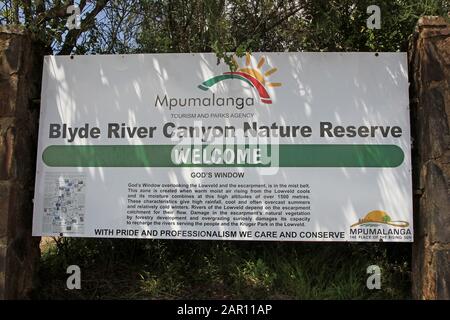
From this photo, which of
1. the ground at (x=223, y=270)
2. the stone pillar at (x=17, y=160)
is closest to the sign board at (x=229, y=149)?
the stone pillar at (x=17, y=160)

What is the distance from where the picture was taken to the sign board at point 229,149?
4168 millimetres

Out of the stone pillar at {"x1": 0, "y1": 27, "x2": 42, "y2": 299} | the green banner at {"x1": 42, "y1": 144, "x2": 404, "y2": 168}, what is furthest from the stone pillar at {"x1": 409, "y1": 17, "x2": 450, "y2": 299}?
the stone pillar at {"x1": 0, "y1": 27, "x2": 42, "y2": 299}

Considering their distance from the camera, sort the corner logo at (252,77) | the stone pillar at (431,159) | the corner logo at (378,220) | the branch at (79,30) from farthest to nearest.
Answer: the branch at (79,30), the corner logo at (252,77), the corner logo at (378,220), the stone pillar at (431,159)

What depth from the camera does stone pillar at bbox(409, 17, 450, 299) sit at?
12.8ft

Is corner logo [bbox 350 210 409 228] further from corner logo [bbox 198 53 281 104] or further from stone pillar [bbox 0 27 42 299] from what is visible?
stone pillar [bbox 0 27 42 299]

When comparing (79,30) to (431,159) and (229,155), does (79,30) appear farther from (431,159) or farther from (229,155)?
(431,159)

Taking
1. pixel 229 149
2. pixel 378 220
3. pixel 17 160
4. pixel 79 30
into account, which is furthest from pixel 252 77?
pixel 17 160

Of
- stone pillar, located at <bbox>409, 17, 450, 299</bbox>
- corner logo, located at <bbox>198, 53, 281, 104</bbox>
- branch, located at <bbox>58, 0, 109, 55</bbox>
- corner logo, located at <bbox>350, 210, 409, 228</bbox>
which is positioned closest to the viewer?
stone pillar, located at <bbox>409, 17, 450, 299</bbox>

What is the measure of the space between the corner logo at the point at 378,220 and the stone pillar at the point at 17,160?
303cm

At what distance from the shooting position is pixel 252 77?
14.4 ft

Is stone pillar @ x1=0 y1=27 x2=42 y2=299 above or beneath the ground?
above

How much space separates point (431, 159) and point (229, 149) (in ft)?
5.79

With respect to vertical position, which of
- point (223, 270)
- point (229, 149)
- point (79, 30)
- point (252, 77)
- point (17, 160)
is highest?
point (79, 30)

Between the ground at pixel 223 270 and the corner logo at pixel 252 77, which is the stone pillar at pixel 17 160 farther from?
the corner logo at pixel 252 77
